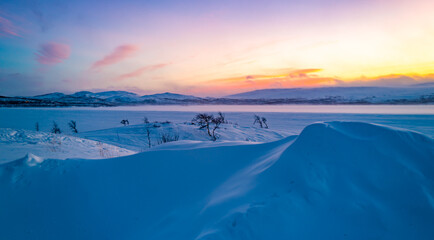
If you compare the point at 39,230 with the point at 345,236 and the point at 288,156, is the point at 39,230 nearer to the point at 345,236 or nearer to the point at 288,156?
the point at 288,156

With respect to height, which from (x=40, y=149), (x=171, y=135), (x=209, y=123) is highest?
(x=40, y=149)

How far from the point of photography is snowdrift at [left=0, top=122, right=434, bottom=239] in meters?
1.92

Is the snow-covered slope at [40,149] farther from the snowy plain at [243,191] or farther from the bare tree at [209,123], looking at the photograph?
the bare tree at [209,123]

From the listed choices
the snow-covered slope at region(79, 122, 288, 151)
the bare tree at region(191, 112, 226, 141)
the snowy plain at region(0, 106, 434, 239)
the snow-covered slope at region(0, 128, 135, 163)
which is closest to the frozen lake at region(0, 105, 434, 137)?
the snow-covered slope at region(79, 122, 288, 151)

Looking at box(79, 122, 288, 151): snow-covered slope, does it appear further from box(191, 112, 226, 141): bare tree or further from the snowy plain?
the snowy plain

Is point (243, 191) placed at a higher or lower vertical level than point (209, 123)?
higher

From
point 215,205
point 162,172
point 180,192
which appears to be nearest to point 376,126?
point 215,205

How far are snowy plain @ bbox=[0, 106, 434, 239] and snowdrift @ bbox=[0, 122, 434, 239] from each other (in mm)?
10

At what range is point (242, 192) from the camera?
2.42m

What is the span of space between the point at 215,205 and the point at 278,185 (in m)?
0.76

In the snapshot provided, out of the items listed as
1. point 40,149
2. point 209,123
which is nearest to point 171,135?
point 209,123

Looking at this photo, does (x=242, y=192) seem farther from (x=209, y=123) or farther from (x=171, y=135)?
(x=209, y=123)

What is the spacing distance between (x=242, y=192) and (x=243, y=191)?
3 cm

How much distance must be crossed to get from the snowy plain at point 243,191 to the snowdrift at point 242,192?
0.01 meters
